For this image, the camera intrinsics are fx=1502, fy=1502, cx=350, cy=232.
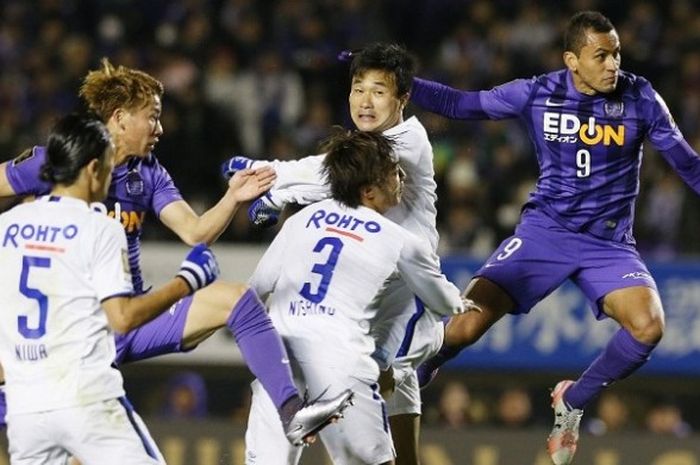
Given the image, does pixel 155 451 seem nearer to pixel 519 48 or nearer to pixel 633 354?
pixel 633 354

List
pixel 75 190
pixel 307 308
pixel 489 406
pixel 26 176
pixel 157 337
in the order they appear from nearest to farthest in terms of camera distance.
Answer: pixel 75 190
pixel 307 308
pixel 157 337
pixel 26 176
pixel 489 406

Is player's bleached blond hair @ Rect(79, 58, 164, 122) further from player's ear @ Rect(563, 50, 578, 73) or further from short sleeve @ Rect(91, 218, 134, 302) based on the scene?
player's ear @ Rect(563, 50, 578, 73)

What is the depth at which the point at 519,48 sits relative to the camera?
12.5 meters

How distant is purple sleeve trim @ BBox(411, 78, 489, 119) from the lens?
6.68 meters

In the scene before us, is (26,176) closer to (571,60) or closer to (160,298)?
(160,298)

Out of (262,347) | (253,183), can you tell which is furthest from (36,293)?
(253,183)

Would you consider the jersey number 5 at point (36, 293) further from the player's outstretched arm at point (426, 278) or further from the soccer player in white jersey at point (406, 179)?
the soccer player in white jersey at point (406, 179)

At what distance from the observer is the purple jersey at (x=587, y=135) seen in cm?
676

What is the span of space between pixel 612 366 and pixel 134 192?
2.30 metres

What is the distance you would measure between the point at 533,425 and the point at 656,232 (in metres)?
1.68

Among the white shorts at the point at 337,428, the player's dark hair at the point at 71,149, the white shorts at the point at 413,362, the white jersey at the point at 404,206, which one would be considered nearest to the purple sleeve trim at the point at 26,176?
the white jersey at the point at 404,206

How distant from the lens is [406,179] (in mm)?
6133

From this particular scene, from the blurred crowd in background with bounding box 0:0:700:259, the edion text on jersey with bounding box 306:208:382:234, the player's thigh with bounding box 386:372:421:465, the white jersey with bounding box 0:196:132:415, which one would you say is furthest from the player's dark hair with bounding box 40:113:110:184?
the blurred crowd in background with bounding box 0:0:700:259

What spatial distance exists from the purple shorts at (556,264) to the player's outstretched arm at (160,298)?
218 cm
